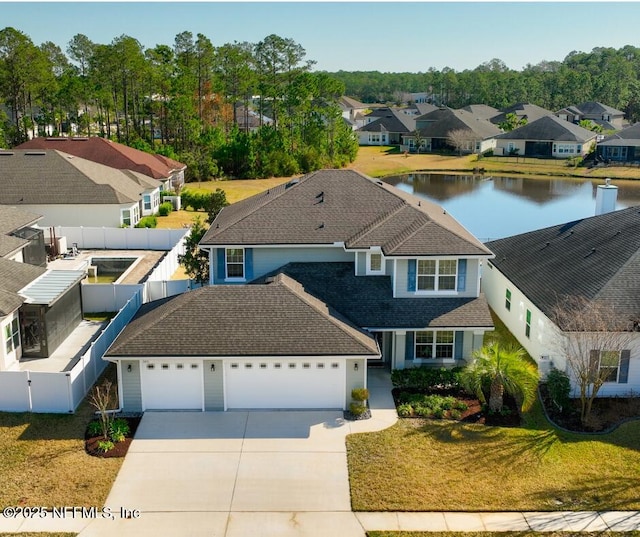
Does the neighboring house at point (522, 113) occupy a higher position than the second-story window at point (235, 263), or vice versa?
the neighboring house at point (522, 113)

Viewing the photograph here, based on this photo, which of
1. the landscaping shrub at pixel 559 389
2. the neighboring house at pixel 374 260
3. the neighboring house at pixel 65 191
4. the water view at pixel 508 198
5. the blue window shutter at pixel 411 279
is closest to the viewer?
the landscaping shrub at pixel 559 389

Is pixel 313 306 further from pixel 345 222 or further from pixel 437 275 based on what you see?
pixel 345 222

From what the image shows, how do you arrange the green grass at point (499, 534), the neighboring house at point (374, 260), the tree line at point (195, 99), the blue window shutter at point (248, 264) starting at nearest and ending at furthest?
1. the green grass at point (499, 534)
2. the neighboring house at point (374, 260)
3. the blue window shutter at point (248, 264)
4. the tree line at point (195, 99)

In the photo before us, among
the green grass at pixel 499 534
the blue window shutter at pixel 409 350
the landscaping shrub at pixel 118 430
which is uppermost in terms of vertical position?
the blue window shutter at pixel 409 350

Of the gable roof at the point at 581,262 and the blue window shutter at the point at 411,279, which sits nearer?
the gable roof at the point at 581,262

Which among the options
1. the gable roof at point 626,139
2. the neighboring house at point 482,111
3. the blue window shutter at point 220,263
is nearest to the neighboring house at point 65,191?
the blue window shutter at point 220,263

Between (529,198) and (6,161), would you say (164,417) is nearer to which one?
(6,161)

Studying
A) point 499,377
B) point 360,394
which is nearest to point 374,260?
point 360,394

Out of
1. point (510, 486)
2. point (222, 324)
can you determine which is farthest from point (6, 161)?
point (510, 486)

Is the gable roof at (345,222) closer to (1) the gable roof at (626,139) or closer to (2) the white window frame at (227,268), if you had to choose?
(2) the white window frame at (227,268)
